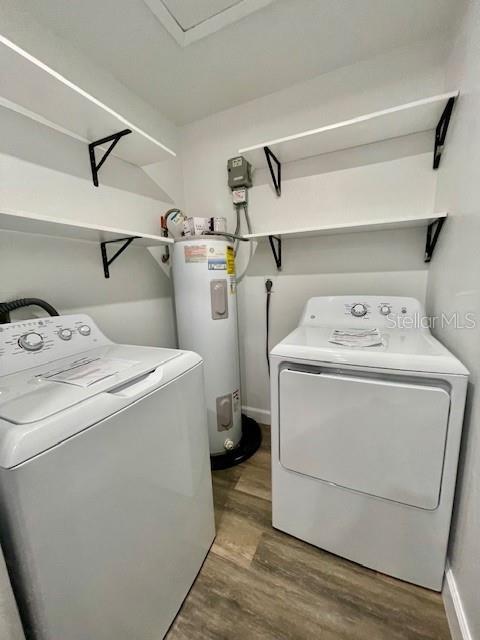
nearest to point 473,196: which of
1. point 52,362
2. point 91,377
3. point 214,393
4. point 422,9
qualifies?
point 422,9

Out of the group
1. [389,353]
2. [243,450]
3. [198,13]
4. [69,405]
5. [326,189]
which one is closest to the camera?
[69,405]

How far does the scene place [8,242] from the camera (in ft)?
3.46

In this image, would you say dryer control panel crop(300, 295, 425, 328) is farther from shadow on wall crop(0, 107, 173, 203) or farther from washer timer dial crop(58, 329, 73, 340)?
shadow on wall crop(0, 107, 173, 203)

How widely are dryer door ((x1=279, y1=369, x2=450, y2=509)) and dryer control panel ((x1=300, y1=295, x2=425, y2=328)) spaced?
563mm

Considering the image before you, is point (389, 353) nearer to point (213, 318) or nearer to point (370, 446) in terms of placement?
point (370, 446)

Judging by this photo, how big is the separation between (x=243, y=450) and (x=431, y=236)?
1.72 m

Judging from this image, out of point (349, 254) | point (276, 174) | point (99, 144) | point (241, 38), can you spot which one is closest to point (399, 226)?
point (349, 254)

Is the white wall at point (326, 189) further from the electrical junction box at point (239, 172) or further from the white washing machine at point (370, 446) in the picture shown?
the white washing machine at point (370, 446)

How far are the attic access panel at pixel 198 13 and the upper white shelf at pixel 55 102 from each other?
476mm

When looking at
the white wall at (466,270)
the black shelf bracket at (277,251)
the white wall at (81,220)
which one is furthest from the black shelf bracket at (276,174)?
the white wall at (466,270)

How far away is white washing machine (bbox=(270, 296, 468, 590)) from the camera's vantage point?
87cm

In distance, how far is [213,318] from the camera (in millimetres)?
1580

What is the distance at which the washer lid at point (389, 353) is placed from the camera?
859 millimetres

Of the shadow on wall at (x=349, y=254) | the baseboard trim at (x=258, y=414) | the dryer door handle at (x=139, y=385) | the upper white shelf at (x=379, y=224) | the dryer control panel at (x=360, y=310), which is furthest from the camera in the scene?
the baseboard trim at (x=258, y=414)
